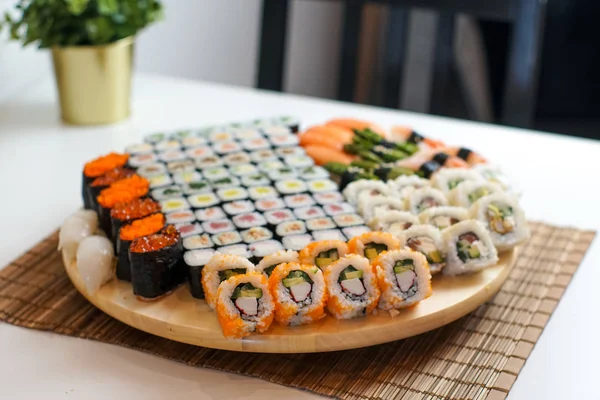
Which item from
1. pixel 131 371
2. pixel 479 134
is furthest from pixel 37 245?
pixel 479 134

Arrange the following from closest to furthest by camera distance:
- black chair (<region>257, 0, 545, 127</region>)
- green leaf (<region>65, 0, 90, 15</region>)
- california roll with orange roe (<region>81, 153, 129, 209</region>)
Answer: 1. california roll with orange roe (<region>81, 153, 129, 209</region>)
2. green leaf (<region>65, 0, 90, 15</region>)
3. black chair (<region>257, 0, 545, 127</region>)

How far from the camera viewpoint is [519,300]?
1717mm

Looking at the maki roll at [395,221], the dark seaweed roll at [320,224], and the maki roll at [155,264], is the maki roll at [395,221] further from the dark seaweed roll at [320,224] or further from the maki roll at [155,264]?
the maki roll at [155,264]

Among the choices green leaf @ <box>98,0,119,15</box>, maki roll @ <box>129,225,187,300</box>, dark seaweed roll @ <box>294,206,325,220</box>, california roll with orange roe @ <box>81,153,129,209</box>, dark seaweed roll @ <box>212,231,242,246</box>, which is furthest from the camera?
green leaf @ <box>98,0,119,15</box>

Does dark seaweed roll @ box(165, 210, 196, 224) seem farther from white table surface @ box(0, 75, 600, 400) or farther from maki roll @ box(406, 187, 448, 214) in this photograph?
maki roll @ box(406, 187, 448, 214)

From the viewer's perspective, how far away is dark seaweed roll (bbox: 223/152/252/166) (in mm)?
1999

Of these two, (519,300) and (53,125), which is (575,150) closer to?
(519,300)

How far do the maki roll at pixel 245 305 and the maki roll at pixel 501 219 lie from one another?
0.50 m

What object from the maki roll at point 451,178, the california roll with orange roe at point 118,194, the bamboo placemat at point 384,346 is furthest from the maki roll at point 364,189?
the california roll with orange roe at point 118,194

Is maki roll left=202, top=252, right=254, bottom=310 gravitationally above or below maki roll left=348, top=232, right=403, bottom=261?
below

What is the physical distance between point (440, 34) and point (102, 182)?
213 cm

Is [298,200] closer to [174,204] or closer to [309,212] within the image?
[309,212]

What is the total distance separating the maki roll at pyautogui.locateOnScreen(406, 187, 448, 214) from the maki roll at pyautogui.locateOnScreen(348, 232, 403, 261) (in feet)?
0.67

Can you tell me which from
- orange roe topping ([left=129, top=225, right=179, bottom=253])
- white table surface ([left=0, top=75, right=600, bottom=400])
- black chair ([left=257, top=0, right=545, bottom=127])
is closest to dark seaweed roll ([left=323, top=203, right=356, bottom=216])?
orange roe topping ([left=129, top=225, right=179, bottom=253])
